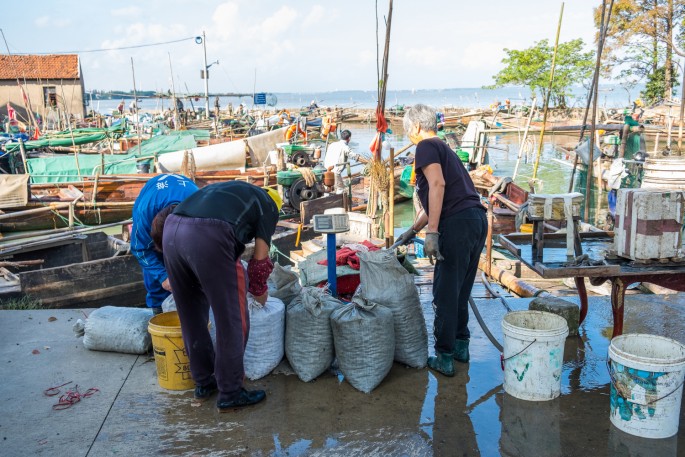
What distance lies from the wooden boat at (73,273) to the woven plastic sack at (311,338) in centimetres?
565

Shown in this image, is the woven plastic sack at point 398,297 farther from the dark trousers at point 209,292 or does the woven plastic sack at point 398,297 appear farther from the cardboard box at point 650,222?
the cardboard box at point 650,222

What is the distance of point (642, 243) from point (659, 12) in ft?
133

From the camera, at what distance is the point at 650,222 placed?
3676mm

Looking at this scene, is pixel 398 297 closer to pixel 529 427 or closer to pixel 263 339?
pixel 263 339

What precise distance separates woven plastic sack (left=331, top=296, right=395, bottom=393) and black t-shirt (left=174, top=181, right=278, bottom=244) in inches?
31.7

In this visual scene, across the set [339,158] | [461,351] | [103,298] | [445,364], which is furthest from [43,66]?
[445,364]

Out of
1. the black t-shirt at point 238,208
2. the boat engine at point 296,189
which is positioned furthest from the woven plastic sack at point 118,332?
the boat engine at point 296,189

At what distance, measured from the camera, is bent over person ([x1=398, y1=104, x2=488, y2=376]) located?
3658 mm

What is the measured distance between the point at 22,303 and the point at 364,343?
5622 mm

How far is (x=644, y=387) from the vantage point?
3.07 meters

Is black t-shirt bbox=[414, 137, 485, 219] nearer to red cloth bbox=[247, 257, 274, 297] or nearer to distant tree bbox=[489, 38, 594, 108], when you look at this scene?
red cloth bbox=[247, 257, 274, 297]

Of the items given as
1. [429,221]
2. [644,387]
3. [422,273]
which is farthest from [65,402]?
[422,273]

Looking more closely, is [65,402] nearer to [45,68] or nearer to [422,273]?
[422,273]

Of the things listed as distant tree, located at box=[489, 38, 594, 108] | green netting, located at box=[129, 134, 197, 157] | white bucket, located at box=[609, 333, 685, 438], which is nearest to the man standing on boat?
green netting, located at box=[129, 134, 197, 157]
